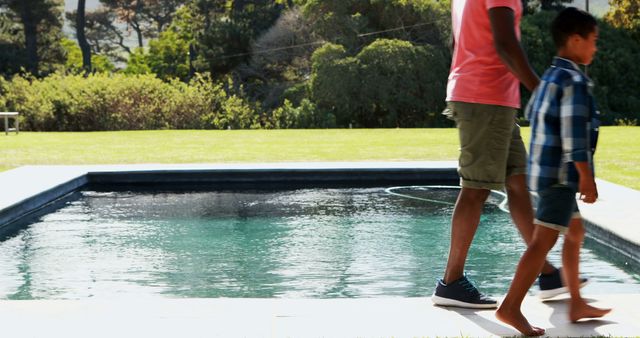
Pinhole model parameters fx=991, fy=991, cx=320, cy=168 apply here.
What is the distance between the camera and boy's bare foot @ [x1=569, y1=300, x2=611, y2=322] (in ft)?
11.1

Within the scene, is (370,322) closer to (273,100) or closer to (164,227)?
(164,227)

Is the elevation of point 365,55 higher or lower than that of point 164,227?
higher

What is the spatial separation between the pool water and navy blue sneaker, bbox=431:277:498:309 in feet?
3.35

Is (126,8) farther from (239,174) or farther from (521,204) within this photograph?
(521,204)

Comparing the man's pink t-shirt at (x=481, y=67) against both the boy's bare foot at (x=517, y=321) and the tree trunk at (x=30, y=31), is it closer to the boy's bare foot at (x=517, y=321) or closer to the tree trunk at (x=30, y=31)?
the boy's bare foot at (x=517, y=321)

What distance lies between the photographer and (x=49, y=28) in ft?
155

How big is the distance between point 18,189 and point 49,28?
133 ft

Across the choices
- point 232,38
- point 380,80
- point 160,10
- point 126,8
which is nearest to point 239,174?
point 380,80

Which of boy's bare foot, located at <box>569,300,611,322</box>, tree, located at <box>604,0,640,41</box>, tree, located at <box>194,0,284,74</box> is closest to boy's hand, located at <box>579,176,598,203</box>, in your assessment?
boy's bare foot, located at <box>569,300,611,322</box>

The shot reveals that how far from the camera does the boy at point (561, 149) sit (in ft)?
10.4

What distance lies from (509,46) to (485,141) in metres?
0.36

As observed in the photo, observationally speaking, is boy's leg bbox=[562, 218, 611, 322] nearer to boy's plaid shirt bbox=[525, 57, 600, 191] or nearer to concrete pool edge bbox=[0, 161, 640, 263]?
boy's plaid shirt bbox=[525, 57, 600, 191]

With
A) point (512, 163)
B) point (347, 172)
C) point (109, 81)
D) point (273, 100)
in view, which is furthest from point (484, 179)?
point (273, 100)

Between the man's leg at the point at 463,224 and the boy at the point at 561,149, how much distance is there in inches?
15.1
